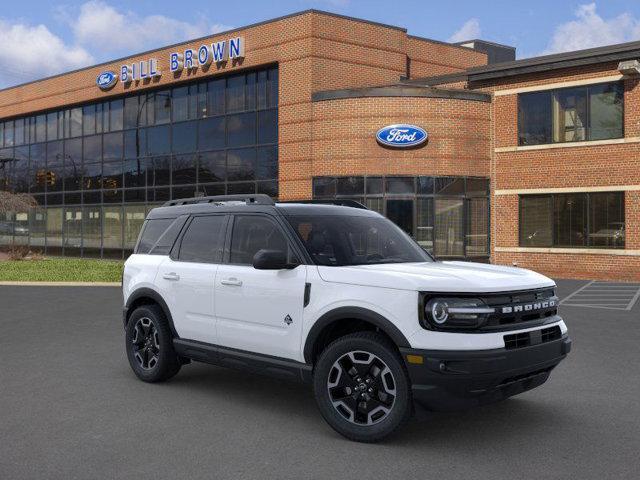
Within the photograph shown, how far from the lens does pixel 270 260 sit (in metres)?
5.61

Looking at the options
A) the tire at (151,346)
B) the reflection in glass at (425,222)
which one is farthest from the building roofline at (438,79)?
the tire at (151,346)

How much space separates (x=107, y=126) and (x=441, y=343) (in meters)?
31.6

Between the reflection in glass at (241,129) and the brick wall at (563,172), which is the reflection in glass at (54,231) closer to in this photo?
the reflection in glass at (241,129)

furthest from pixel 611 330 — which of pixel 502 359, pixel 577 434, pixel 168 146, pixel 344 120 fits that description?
pixel 168 146

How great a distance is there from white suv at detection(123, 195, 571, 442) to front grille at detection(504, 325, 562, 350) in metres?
0.01

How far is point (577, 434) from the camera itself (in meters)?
5.42

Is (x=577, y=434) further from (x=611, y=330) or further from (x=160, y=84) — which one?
(x=160, y=84)

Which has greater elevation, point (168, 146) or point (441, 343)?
point (168, 146)

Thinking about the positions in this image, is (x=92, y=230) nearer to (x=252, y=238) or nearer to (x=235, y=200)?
(x=235, y=200)

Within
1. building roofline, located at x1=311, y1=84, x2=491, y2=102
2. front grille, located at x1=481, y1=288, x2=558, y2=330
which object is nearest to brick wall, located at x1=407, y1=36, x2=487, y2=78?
building roofline, located at x1=311, y1=84, x2=491, y2=102

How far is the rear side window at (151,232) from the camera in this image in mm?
7541

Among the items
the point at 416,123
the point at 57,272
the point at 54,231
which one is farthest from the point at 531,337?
the point at 54,231

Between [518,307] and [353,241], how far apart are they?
5.54ft

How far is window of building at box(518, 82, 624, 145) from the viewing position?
21.9 m
